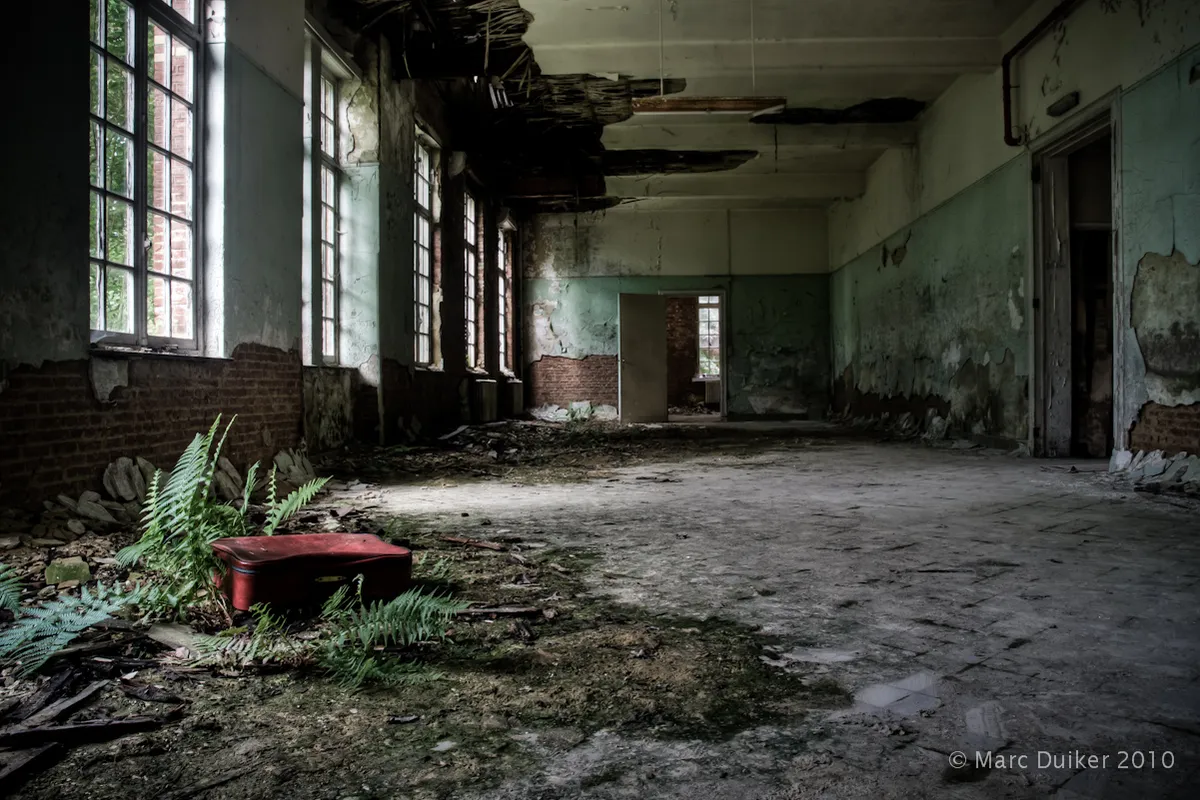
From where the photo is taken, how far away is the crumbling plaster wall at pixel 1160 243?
5172mm

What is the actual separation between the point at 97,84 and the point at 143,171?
1.56ft

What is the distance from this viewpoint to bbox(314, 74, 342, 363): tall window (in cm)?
723

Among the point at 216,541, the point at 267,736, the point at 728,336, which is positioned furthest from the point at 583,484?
the point at 728,336

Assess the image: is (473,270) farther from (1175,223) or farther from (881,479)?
(1175,223)

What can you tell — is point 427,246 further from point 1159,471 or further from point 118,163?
point 1159,471

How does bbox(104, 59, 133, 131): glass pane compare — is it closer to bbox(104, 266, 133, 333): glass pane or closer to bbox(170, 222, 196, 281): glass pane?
bbox(170, 222, 196, 281): glass pane

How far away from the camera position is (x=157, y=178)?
4.52m

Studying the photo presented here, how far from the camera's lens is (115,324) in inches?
164

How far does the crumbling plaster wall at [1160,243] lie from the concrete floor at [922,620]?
1064 millimetres

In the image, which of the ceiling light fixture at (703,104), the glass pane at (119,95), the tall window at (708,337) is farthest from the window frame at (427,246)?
the tall window at (708,337)

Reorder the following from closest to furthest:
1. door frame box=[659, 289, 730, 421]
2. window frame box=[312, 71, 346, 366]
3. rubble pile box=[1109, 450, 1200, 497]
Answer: rubble pile box=[1109, 450, 1200, 497]
window frame box=[312, 71, 346, 366]
door frame box=[659, 289, 730, 421]

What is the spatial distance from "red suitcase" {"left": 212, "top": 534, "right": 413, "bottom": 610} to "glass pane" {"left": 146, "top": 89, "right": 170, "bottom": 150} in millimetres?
2985

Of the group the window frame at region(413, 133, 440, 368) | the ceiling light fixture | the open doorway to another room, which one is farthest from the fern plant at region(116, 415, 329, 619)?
the open doorway to another room

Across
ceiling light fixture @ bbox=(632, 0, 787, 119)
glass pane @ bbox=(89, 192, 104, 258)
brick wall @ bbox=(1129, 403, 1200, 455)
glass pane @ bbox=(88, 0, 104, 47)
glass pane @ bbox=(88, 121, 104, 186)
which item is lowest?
brick wall @ bbox=(1129, 403, 1200, 455)
